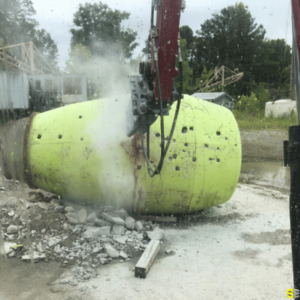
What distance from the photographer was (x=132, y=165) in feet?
11.6

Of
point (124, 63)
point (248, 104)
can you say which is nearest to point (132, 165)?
point (124, 63)

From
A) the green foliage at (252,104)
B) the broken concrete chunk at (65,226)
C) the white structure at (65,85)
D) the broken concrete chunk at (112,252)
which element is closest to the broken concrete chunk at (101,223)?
the broken concrete chunk at (65,226)

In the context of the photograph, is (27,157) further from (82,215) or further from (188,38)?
(188,38)

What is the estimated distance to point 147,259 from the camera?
281cm

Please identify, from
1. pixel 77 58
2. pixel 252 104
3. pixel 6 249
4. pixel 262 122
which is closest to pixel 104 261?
pixel 6 249

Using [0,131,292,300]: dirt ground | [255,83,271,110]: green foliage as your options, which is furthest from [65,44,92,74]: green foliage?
Result: [255,83,271,110]: green foliage

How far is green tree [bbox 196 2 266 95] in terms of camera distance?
23453 millimetres

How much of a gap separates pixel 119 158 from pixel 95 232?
90 centimetres

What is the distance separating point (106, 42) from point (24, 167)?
737 cm

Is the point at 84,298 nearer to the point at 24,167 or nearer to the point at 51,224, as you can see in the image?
the point at 51,224

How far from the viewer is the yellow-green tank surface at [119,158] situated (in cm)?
353

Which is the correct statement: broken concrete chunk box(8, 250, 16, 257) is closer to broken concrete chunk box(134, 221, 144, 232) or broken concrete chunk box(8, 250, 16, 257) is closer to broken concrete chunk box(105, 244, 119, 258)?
broken concrete chunk box(105, 244, 119, 258)

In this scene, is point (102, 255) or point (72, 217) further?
point (72, 217)

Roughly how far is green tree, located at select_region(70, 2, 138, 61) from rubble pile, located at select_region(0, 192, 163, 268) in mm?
6817
